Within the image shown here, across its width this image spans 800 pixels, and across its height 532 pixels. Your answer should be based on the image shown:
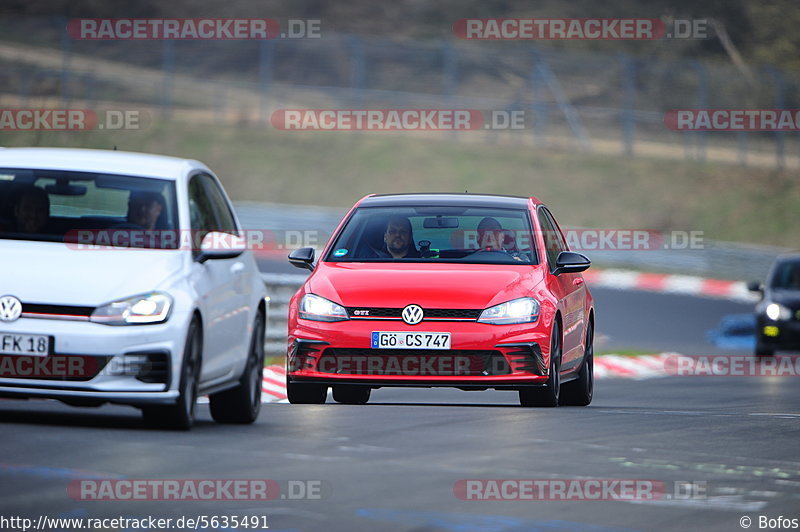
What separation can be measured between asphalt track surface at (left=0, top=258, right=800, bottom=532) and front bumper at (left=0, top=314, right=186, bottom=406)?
25 centimetres

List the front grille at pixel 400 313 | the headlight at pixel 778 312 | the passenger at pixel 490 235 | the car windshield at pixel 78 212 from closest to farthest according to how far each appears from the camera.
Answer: the car windshield at pixel 78 212 → the front grille at pixel 400 313 → the passenger at pixel 490 235 → the headlight at pixel 778 312

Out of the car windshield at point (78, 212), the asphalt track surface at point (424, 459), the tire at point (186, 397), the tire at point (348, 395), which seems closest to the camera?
the asphalt track surface at point (424, 459)

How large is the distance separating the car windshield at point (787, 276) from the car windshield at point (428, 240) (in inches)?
467

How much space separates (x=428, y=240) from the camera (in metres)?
13.1

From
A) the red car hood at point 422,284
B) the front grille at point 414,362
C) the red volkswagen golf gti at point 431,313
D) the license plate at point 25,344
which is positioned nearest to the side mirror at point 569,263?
the red volkswagen golf gti at point 431,313

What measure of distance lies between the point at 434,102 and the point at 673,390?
32.8 m

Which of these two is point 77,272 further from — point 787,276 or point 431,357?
point 787,276

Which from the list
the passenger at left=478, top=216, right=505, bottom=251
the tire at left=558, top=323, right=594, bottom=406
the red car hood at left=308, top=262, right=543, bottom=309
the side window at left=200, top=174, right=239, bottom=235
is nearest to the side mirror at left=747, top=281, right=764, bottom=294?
the tire at left=558, top=323, right=594, bottom=406

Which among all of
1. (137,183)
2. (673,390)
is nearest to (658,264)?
(673,390)

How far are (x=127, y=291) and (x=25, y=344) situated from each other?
2.11 ft

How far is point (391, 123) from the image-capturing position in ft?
173

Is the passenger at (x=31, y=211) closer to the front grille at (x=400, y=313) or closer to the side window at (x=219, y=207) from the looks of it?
the side window at (x=219, y=207)

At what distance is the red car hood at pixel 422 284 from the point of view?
1216 cm

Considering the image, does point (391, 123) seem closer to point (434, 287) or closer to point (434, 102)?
point (434, 102)
